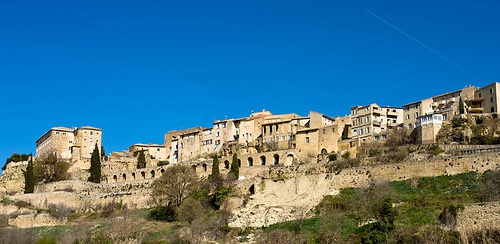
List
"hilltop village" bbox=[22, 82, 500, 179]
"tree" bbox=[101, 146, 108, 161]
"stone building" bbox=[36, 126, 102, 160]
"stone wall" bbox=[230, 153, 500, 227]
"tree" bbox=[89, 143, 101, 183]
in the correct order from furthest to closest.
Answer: "stone building" bbox=[36, 126, 102, 160] → "tree" bbox=[101, 146, 108, 161] → "tree" bbox=[89, 143, 101, 183] → "hilltop village" bbox=[22, 82, 500, 179] → "stone wall" bbox=[230, 153, 500, 227]

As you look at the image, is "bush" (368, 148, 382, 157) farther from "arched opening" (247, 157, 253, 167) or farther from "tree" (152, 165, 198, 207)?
"tree" (152, 165, 198, 207)

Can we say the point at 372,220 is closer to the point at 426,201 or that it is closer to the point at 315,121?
the point at 426,201

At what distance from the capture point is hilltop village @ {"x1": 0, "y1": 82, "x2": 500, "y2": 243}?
5728 cm

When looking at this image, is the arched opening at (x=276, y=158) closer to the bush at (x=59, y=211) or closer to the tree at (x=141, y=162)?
the tree at (x=141, y=162)

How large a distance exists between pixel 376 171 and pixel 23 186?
50.7m

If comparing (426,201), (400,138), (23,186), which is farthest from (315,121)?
(23,186)

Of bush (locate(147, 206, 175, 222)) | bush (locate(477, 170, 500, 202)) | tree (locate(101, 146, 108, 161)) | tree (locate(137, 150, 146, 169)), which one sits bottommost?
bush (locate(147, 206, 175, 222))

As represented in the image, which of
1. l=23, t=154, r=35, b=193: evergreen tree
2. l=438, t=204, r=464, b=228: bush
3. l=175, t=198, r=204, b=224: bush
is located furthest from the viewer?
l=23, t=154, r=35, b=193: evergreen tree

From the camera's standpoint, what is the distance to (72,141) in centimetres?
9612

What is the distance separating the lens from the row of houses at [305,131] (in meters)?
74.9

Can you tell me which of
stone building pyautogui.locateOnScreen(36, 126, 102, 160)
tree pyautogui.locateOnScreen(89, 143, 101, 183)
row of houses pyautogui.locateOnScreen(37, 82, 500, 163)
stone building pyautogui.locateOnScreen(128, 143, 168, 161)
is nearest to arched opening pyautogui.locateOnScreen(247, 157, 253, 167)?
row of houses pyautogui.locateOnScreen(37, 82, 500, 163)

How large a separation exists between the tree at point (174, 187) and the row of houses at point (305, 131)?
1647cm

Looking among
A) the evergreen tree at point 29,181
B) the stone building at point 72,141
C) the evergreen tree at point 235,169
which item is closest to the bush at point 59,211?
the evergreen tree at point 29,181

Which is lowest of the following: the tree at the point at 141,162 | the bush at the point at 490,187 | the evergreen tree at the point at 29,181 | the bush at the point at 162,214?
the bush at the point at 162,214
